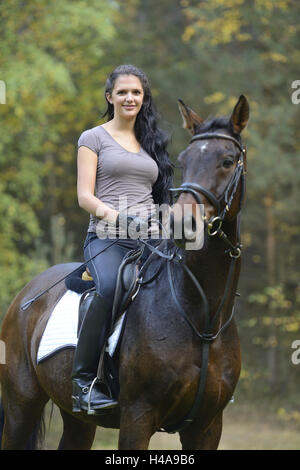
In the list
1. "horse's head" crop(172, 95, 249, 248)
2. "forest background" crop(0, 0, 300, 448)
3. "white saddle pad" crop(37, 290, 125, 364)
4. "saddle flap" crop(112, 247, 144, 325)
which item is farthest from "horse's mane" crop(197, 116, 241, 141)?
"forest background" crop(0, 0, 300, 448)

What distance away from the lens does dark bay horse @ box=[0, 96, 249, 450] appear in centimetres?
356

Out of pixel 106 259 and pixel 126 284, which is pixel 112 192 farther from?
pixel 126 284

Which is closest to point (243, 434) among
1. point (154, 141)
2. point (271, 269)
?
point (271, 269)

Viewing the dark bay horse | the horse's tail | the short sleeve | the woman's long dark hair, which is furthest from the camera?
the horse's tail

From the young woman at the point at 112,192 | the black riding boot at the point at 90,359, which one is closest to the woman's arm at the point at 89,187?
the young woman at the point at 112,192

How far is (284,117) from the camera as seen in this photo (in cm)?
1267

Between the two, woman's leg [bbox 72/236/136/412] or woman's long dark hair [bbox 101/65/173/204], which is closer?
woman's leg [bbox 72/236/136/412]

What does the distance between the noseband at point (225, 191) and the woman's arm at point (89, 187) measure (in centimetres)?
72

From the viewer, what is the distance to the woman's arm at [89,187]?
13.3 ft

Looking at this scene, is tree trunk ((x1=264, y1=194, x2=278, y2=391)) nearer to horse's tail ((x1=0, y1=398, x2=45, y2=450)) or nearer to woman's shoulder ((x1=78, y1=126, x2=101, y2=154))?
horse's tail ((x1=0, y1=398, x2=45, y2=450))

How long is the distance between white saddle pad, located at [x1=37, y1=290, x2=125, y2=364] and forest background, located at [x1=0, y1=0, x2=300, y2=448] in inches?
239

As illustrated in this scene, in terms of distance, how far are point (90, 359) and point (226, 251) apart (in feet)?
3.83

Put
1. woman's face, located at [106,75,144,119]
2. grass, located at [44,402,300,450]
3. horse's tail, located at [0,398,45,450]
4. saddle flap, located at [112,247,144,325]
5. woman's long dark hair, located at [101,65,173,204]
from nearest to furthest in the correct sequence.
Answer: saddle flap, located at [112,247,144,325]
woman's face, located at [106,75,144,119]
woman's long dark hair, located at [101,65,173,204]
horse's tail, located at [0,398,45,450]
grass, located at [44,402,300,450]
